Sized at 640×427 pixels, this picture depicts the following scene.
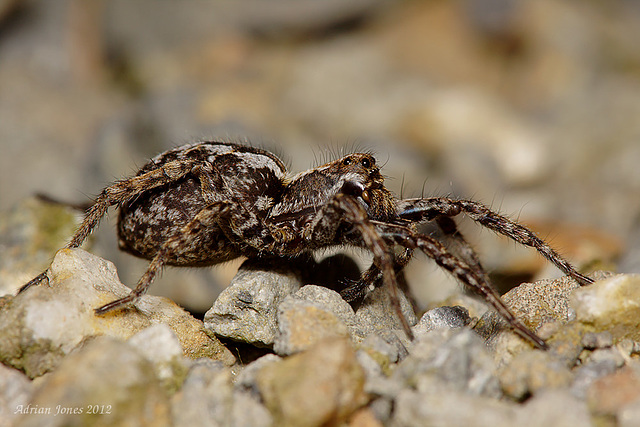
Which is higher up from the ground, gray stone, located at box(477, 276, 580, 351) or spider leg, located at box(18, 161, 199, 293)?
spider leg, located at box(18, 161, 199, 293)

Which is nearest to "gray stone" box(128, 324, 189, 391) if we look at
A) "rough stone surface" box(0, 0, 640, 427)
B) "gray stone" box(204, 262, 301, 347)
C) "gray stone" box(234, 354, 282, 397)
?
"gray stone" box(234, 354, 282, 397)

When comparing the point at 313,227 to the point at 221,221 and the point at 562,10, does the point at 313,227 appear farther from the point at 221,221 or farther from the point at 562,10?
the point at 562,10

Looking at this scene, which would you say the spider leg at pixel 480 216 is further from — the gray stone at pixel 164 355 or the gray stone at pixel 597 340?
the gray stone at pixel 164 355

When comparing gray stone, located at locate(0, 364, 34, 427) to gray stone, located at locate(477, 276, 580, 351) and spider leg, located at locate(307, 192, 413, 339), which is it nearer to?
spider leg, located at locate(307, 192, 413, 339)

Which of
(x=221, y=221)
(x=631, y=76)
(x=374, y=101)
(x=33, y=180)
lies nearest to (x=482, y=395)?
(x=221, y=221)

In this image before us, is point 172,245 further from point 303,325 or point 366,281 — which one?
point 366,281
